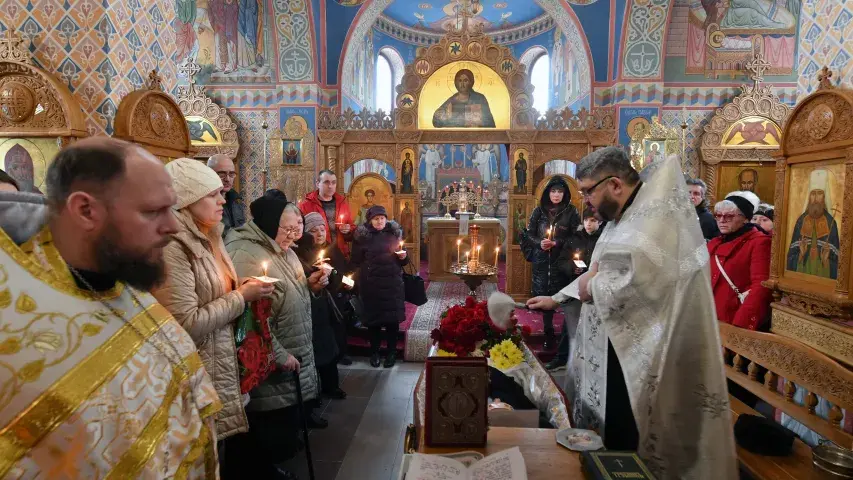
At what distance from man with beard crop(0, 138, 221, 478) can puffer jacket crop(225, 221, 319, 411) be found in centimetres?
161

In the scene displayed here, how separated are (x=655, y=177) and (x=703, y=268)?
17.3 inches

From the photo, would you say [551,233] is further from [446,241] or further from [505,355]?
[446,241]

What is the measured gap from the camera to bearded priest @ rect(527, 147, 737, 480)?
1913mm

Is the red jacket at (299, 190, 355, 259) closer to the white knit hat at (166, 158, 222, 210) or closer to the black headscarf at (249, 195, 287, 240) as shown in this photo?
the black headscarf at (249, 195, 287, 240)

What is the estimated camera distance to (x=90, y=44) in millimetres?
3232

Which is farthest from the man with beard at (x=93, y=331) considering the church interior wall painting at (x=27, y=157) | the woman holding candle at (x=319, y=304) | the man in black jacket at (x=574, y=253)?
the man in black jacket at (x=574, y=253)

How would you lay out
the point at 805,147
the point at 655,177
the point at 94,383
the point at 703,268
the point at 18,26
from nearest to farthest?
1. the point at 94,383
2. the point at 703,268
3. the point at 655,177
4. the point at 18,26
5. the point at 805,147

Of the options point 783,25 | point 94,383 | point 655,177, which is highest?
point 783,25

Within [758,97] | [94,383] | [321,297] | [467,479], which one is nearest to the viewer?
[94,383]

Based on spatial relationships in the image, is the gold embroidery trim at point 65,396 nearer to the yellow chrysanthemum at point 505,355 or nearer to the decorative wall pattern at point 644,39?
the yellow chrysanthemum at point 505,355

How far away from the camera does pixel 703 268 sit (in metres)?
1.94

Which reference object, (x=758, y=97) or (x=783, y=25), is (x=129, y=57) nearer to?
(x=758, y=97)

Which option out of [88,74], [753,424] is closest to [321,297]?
[88,74]

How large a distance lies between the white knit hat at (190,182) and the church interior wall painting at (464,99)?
6.88 meters
